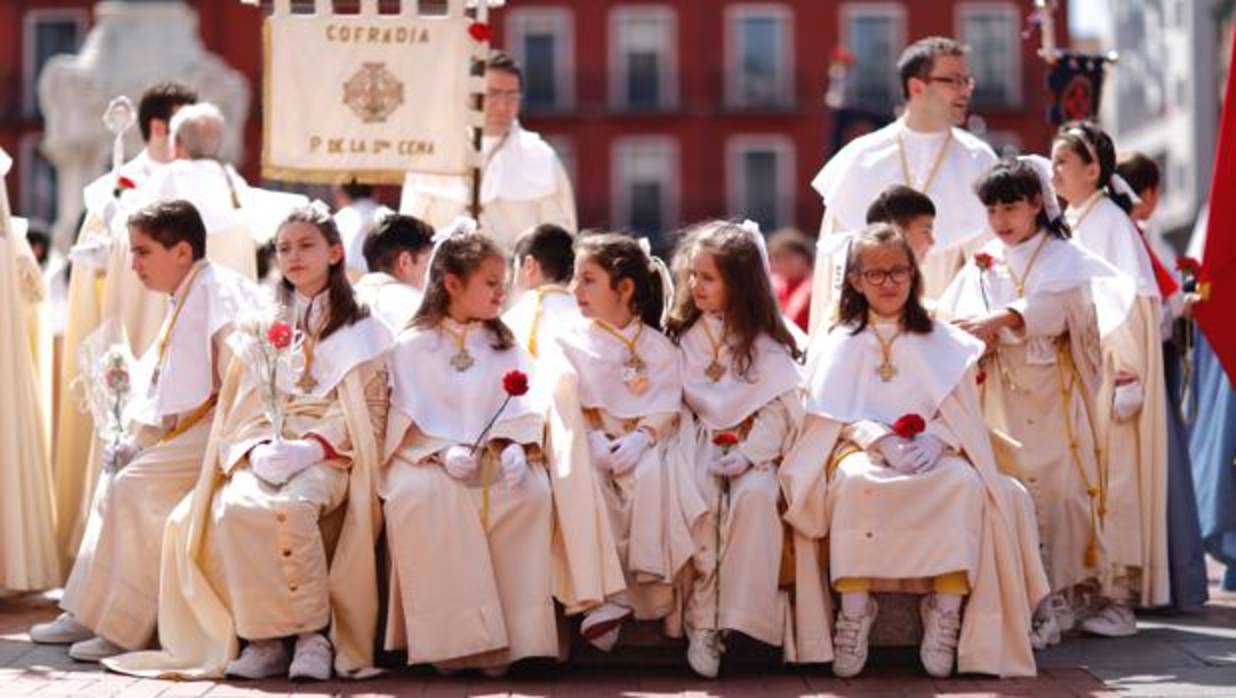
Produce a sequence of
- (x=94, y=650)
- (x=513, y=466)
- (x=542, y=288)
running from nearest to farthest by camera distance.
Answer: (x=513, y=466), (x=94, y=650), (x=542, y=288)

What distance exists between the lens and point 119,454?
8789mm

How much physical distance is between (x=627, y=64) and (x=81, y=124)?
15.0 meters

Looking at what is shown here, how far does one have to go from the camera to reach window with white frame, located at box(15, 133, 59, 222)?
51.7m

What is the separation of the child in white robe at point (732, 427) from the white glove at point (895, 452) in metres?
0.37

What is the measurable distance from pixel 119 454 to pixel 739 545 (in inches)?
96.5

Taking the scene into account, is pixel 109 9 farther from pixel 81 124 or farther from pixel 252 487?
pixel 252 487

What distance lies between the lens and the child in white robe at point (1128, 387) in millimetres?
9555

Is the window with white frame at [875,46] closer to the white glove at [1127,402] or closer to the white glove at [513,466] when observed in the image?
the white glove at [1127,402]

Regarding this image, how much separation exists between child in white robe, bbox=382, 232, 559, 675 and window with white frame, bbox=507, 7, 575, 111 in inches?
1735

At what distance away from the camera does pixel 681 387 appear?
331 inches

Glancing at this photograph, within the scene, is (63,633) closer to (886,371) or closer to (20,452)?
(20,452)

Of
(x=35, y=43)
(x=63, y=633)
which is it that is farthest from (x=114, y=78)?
(x=63, y=633)

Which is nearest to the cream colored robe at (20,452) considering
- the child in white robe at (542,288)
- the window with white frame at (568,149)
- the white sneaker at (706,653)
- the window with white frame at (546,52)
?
the child in white robe at (542,288)

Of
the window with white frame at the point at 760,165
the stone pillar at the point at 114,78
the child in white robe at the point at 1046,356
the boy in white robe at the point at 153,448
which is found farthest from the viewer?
the window with white frame at the point at 760,165
